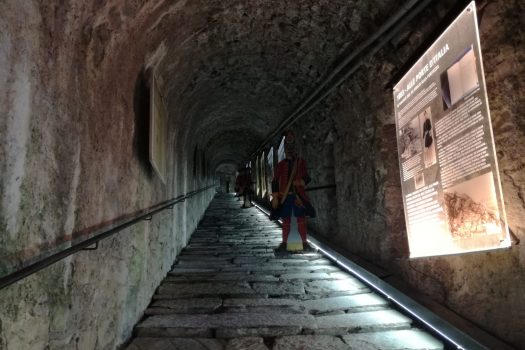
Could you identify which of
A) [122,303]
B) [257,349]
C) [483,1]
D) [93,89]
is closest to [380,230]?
[257,349]

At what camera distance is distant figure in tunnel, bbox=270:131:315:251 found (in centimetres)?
612

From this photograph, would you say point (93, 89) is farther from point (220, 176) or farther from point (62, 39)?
point (220, 176)

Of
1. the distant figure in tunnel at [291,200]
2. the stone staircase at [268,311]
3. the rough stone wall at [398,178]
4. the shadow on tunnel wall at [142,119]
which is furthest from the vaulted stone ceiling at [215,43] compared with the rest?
the stone staircase at [268,311]

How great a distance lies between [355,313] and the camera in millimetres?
3611

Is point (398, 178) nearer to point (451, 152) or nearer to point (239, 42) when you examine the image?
point (451, 152)

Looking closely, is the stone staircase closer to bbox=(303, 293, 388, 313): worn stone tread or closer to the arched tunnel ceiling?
bbox=(303, 293, 388, 313): worn stone tread

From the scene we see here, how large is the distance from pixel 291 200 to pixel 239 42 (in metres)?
2.59

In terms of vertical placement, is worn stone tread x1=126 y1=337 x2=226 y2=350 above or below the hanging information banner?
below

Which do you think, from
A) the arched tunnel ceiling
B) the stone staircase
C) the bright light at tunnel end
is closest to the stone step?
the stone staircase

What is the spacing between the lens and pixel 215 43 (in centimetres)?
482

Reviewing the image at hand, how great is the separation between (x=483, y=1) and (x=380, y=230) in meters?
2.68

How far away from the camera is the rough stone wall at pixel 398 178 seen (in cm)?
243

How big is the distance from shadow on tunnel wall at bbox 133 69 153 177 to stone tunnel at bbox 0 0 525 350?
0.08 feet

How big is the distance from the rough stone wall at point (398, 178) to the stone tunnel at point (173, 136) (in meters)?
0.01
